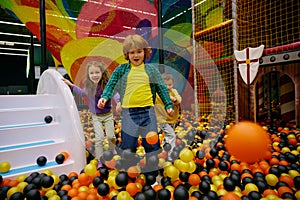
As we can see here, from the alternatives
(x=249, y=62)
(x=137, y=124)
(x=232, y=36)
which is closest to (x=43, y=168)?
(x=137, y=124)

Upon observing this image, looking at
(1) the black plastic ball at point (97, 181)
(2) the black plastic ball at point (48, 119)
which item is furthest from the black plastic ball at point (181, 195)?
(2) the black plastic ball at point (48, 119)

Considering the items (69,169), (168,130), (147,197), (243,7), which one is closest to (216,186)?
(147,197)

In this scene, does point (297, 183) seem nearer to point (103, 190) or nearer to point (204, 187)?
point (204, 187)

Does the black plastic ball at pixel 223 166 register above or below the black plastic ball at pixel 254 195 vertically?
above

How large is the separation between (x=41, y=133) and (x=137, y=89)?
0.91 meters

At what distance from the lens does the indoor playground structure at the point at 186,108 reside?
142cm

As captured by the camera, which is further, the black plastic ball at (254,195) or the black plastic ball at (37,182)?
the black plastic ball at (37,182)

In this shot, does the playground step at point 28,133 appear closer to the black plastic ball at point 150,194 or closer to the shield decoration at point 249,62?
the black plastic ball at point 150,194

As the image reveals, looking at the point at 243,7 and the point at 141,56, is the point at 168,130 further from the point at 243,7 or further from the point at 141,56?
the point at 243,7

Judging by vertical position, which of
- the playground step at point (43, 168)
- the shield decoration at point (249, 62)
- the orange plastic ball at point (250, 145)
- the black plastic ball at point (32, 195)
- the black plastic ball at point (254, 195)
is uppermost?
the shield decoration at point (249, 62)

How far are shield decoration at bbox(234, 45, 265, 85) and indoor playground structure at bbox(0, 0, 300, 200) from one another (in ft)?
0.04

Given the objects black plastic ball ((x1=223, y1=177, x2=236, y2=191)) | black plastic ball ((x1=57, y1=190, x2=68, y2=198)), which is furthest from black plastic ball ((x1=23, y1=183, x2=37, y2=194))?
black plastic ball ((x1=223, y1=177, x2=236, y2=191))

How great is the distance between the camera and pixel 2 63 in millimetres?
12180

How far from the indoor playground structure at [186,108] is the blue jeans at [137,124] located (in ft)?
0.38
